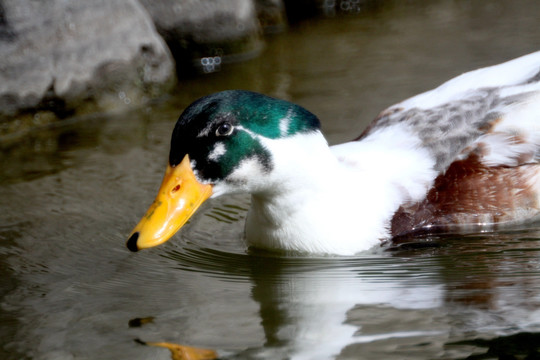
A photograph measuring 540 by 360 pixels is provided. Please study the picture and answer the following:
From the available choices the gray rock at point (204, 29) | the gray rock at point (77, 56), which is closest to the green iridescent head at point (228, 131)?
the gray rock at point (77, 56)

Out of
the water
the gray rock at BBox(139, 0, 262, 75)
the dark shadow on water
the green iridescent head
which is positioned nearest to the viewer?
the dark shadow on water

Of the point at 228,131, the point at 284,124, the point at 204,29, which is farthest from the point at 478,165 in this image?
the point at 204,29

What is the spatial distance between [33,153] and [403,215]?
3211 millimetres

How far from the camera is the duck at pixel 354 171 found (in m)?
3.93

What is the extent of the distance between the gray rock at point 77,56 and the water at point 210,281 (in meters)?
0.53

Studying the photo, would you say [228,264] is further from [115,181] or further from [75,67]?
[75,67]

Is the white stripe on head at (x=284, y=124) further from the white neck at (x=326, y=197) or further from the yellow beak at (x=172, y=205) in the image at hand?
the yellow beak at (x=172, y=205)

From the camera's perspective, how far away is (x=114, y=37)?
24.5 feet

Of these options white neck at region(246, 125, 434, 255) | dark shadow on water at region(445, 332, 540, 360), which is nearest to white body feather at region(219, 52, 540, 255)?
white neck at region(246, 125, 434, 255)

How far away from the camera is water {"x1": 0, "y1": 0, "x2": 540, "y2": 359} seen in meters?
3.41

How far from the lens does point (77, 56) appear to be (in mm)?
7258

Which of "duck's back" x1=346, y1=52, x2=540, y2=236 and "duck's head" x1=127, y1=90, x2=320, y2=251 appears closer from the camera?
"duck's head" x1=127, y1=90, x2=320, y2=251

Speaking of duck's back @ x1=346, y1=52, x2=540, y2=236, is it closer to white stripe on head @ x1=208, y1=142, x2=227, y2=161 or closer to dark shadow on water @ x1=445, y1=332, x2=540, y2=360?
white stripe on head @ x1=208, y1=142, x2=227, y2=161

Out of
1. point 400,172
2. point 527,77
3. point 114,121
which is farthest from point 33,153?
point 527,77
